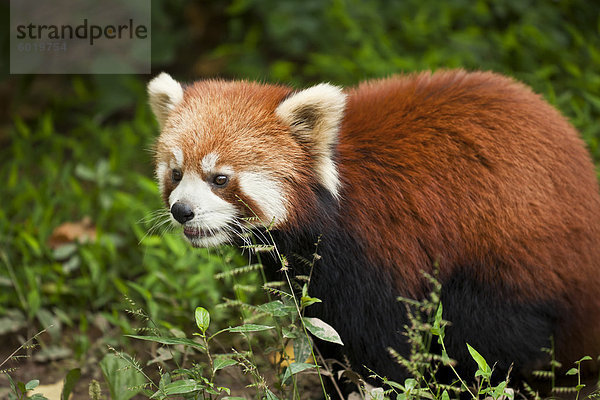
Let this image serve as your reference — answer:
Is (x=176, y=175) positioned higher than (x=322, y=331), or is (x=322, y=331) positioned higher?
(x=176, y=175)

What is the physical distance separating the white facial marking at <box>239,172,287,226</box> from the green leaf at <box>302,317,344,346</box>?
1.49 feet

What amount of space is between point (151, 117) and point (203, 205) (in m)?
3.43

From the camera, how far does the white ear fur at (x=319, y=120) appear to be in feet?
8.86

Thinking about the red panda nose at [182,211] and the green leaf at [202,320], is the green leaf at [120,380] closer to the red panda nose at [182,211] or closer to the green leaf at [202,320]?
the green leaf at [202,320]

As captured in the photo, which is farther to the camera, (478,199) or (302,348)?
(478,199)

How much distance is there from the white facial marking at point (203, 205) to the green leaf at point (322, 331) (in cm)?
53

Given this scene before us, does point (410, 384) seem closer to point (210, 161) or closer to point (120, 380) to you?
point (210, 161)

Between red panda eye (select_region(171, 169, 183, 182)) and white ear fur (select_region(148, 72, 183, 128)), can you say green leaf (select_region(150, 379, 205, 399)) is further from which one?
white ear fur (select_region(148, 72, 183, 128))

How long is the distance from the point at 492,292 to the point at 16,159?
4.01 metres

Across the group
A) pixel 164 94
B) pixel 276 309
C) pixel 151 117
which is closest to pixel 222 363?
pixel 276 309

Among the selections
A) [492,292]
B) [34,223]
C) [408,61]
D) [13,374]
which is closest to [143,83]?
[34,223]

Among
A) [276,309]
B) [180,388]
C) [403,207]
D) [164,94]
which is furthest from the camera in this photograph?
[164,94]

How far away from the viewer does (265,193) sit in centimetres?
271

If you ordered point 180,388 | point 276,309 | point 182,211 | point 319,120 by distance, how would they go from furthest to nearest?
point 319,120, point 182,211, point 276,309, point 180,388
